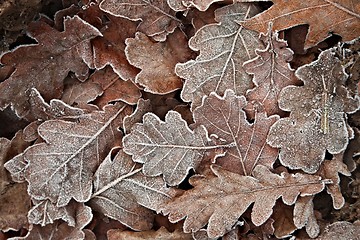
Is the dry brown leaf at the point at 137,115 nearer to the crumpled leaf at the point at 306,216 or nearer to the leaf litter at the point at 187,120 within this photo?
the leaf litter at the point at 187,120

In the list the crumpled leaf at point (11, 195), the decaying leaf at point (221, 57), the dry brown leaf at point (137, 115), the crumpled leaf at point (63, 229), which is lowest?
the crumpled leaf at point (63, 229)

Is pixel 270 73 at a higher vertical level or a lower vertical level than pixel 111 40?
lower

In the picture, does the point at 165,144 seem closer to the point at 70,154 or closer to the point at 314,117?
the point at 70,154

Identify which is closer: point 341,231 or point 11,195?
point 341,231

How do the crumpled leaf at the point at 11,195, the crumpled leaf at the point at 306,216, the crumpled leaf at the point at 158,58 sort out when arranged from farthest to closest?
the crumpled leaf at the point at 11,195, the crumpled leaf at the point at 158,58, the crumpled leaf at the point at 306,216

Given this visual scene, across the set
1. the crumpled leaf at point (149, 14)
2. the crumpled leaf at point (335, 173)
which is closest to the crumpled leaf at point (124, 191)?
the crumpled leaf at point (149, 14)

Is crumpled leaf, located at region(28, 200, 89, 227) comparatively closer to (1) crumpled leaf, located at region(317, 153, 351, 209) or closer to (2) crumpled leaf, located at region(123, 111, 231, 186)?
(2) crumpled leaf, located at region(123, 111, 231, 186)

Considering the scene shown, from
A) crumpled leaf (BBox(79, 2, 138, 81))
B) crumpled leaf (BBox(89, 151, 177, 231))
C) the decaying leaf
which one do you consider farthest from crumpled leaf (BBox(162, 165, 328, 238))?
crumpled leaf (BBox(79, 2, 138, 81))

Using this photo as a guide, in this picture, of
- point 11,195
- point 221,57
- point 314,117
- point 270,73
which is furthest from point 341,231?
point 11,195
